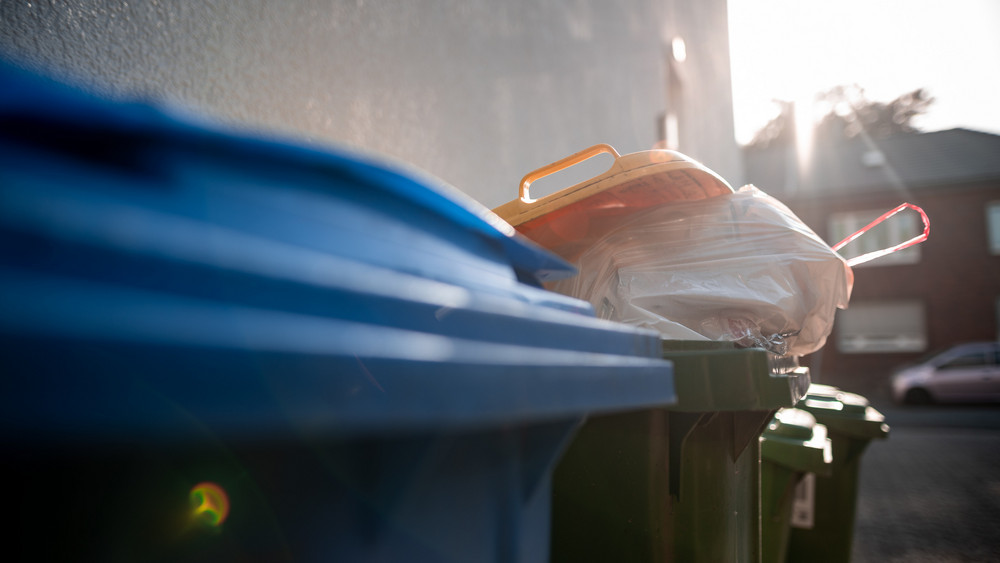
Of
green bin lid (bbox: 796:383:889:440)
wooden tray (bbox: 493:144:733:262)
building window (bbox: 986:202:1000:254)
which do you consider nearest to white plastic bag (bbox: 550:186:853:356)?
wooden tray (bbox: 493:144:733:262)

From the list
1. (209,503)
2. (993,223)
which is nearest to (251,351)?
(209,503)

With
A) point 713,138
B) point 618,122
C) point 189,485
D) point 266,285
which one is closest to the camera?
point 266,285

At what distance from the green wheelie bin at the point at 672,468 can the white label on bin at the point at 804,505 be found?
1843 mm

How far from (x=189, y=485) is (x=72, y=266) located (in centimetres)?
33

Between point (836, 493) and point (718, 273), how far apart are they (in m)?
2.28

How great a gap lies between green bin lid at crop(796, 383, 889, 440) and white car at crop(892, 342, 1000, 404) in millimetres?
14069

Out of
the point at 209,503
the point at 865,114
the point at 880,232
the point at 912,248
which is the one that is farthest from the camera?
the point at 865,114

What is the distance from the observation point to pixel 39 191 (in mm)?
505

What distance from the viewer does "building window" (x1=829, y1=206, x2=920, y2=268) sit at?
68.5ft

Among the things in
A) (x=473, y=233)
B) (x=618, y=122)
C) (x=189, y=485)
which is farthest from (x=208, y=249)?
(x=618, y=122)

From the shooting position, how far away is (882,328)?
2100 cm

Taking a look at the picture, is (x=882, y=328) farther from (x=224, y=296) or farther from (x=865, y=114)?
(x=224, y=296)

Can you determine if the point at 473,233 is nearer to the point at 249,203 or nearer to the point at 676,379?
the point at 249,203

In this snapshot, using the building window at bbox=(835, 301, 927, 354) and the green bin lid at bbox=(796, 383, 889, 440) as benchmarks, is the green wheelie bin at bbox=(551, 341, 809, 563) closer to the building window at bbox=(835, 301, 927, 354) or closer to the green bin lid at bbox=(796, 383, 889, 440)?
the green bin lid at bbox=(796, 383, 889, 440)
